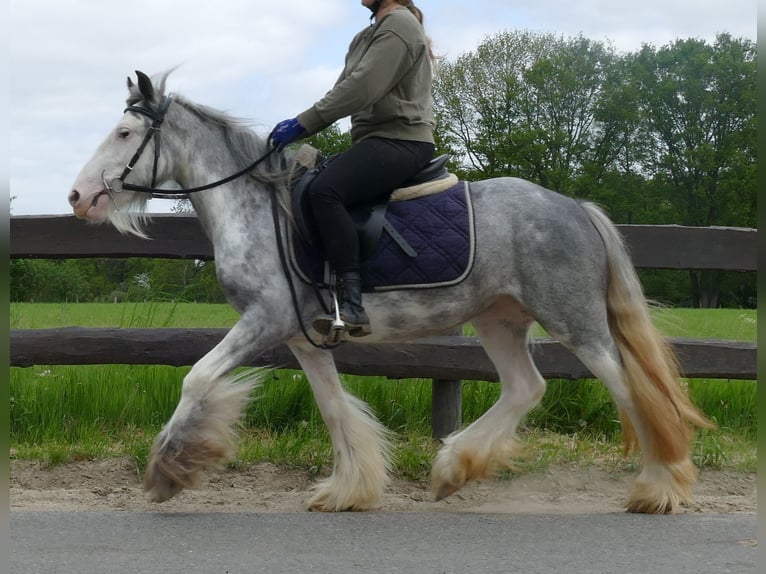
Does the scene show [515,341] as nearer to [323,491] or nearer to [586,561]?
[323,491]

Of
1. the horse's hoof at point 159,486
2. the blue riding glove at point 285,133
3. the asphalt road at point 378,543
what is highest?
the blue riding glove at point 285,133

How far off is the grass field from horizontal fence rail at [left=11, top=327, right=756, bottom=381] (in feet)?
1.02

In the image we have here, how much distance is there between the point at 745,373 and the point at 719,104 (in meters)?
43.3

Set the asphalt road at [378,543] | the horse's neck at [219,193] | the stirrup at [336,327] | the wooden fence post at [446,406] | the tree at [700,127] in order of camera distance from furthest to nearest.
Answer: the tree at [700,127] → the wooden fence post at [446,406] → the horse's neck at [219,193] → the stirrup at [336,327] → the asphalt road at [378,543]

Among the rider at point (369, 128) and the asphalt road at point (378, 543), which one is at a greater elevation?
the rider at point (369, 128)

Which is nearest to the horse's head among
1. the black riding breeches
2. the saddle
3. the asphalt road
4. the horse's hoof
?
the saddle

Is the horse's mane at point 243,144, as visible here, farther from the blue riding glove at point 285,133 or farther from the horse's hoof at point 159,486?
the horse's hoof at point 159,486

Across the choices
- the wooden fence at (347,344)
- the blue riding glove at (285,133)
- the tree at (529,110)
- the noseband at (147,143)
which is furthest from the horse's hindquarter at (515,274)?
the tree at (529,110)

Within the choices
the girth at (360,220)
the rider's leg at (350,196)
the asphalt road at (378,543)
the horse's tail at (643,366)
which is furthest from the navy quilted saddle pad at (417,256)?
the asphalt road at (378,543)

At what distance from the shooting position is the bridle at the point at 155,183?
485 centimetres

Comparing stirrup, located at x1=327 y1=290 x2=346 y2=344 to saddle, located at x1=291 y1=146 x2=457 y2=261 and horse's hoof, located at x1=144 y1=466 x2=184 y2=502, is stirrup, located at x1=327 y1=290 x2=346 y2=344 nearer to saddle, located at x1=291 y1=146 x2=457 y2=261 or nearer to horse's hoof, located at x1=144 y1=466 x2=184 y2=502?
saddle, located at x1=291 y1=146 x2=457 y2=261

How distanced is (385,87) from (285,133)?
600 millimetres

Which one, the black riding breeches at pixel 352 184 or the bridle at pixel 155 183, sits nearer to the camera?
the black riding breeches at pixel 352 184

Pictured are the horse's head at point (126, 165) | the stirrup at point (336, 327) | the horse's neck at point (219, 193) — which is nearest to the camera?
the stirrup at point (336, 327)
